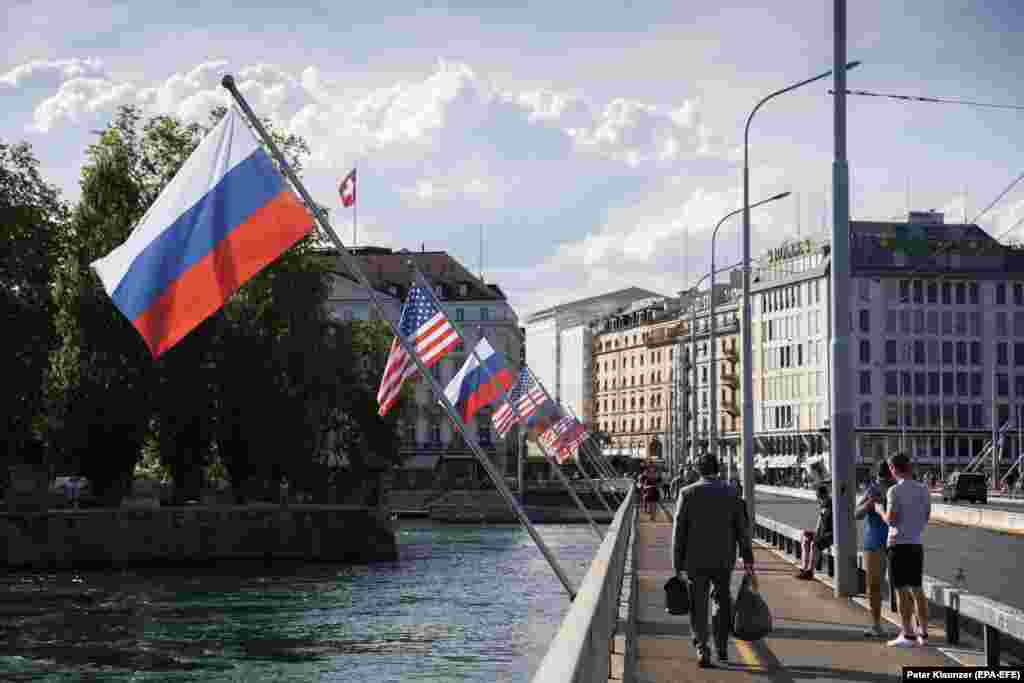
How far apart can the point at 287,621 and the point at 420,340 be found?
40.3 feet

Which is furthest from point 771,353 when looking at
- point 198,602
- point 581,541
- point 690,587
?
point 690,587

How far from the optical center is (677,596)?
53.4ft

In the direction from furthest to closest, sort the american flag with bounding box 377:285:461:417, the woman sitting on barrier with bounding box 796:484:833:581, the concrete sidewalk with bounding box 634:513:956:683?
1. the american flag with bounding box 377:285:461:417
2. the woman sitting on barrier with bounding box 796:484:833:581
3. the concrete sidewalk with bounding box 634:513:956:683

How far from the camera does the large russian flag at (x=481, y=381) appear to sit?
37.7m

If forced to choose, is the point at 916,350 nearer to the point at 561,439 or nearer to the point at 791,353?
the point at 791,353

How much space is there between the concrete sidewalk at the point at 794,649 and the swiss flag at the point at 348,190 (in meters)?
46.5

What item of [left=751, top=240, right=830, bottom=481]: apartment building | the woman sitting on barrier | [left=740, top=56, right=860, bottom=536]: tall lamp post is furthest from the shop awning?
the woman sitting on barrier

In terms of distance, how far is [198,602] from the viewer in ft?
157

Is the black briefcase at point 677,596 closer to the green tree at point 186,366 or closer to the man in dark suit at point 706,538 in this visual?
the man in dark suit at point 706,538

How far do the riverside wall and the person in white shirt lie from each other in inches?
1913

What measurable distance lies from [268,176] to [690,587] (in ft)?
16.9

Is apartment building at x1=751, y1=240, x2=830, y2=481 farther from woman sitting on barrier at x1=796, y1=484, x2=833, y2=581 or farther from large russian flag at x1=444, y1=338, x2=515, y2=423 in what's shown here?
woman sitting on barrier at x1=796, y1=484, x2=833, y2=581

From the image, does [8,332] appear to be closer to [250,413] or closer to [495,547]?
[250,413]

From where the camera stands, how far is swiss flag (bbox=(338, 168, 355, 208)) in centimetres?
7094
